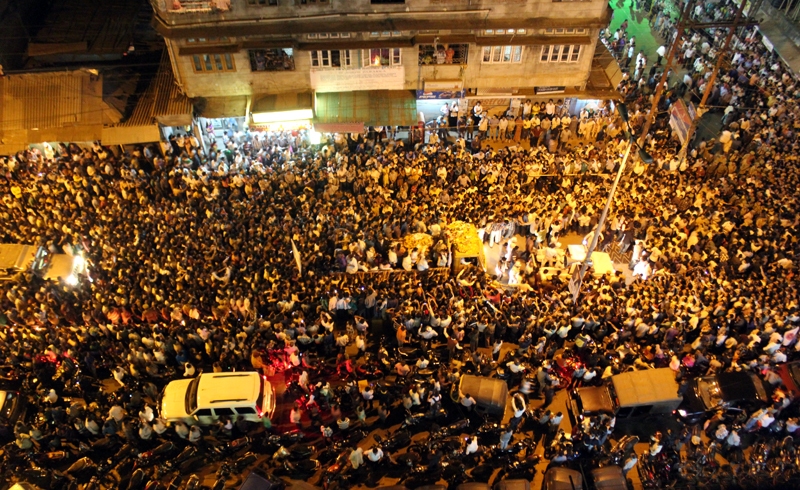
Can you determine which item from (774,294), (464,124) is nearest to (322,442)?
(774,294)

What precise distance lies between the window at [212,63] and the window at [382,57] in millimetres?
6280

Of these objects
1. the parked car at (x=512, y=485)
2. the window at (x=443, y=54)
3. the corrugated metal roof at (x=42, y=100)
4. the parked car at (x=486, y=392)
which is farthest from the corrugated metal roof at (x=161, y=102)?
the parked car at (x=512, y=485)

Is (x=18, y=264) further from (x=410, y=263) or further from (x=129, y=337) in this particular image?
(x=410, y=263)

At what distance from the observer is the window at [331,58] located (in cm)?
2569

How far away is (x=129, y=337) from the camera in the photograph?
17750 millimetres

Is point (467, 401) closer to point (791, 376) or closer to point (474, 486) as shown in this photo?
point (474, 486)

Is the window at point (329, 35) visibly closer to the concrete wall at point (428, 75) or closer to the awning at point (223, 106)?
the concrete wall at point (428, 75)

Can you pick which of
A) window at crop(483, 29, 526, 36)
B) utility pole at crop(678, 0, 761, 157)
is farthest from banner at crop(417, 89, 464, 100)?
utility pole at crop(678, 0, 761, 157)

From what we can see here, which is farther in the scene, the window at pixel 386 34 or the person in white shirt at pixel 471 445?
the window at pixel 386 34

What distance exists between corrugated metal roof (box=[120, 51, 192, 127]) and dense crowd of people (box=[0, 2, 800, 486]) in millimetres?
1626

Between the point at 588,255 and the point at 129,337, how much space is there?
16.2m

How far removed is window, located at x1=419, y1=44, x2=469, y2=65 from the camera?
2584 cm

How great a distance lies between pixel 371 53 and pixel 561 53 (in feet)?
29.7

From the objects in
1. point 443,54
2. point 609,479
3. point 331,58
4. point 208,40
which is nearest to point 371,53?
point 331,58
